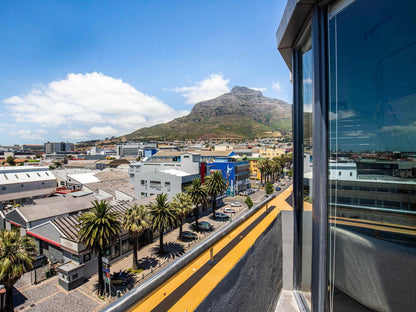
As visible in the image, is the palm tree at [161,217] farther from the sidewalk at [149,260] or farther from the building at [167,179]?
the building at [167,179]

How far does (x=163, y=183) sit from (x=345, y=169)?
29.0 metres

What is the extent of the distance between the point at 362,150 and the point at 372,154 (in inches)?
4.3

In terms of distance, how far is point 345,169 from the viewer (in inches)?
103

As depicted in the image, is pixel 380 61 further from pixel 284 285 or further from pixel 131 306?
pixel 284 285

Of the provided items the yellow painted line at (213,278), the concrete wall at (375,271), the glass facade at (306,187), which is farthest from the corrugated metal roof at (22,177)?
the concrete wall at (375,271)

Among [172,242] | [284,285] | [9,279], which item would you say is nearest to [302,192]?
[284,285]

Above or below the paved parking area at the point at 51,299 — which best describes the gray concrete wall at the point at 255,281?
above

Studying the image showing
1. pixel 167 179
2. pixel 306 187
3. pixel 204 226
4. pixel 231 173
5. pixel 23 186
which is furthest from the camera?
pixel 231 173

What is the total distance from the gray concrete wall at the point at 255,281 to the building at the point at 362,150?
114cm

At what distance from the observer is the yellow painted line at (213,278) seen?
2646 mm

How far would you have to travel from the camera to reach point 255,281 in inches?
174

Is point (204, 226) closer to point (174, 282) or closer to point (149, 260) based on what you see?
point (149, 260)

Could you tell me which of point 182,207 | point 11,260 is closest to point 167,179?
point 182,207

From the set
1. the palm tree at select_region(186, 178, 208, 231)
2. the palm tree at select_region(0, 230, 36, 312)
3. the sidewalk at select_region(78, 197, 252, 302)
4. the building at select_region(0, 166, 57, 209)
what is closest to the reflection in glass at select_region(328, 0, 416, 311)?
the palm tree at select_region(0, 230, 36, 312)
